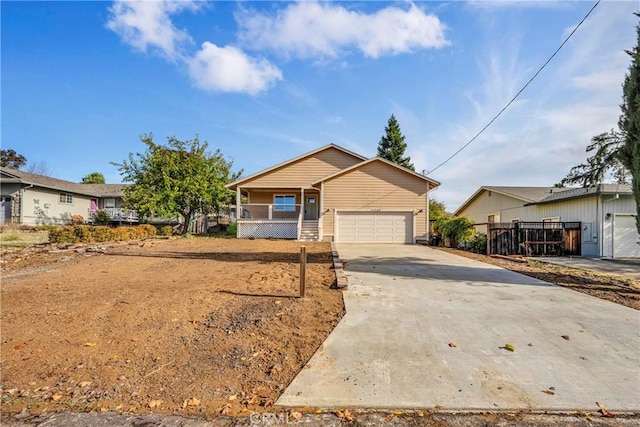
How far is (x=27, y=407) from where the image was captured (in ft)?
8.76

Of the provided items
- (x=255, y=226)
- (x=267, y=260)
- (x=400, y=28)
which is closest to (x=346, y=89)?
(x=400, y=28)

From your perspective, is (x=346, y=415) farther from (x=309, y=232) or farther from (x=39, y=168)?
(x=39, y=168)

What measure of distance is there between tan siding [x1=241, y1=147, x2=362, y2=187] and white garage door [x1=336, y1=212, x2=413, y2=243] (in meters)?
3.89

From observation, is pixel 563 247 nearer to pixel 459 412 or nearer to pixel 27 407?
pixel 459 412

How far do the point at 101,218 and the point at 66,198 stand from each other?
306cm

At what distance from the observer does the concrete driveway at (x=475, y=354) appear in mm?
2846

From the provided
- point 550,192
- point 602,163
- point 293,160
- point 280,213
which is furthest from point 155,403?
point 550,192

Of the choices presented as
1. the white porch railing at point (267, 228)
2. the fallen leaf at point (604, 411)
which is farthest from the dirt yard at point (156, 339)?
the white porch railing at point (267, 228)

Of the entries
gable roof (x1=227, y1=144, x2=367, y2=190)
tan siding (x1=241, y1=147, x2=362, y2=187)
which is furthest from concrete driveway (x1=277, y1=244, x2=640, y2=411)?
gable roof (x1=227, y1=144, x2=367, y2=190)

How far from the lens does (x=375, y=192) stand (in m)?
18.7

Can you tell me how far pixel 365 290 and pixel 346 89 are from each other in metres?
10.6

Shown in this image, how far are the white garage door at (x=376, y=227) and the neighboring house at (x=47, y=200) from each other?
16.1 m

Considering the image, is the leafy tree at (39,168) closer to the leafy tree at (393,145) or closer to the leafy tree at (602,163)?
the leafy tree at (393,145)

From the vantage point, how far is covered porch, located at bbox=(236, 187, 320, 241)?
1956 centimetres
